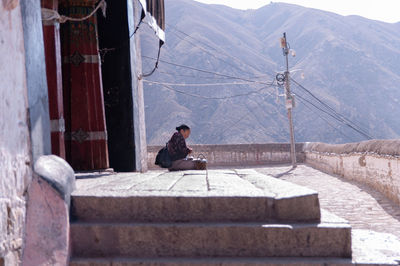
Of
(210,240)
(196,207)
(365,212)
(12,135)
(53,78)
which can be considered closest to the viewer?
(12,135)

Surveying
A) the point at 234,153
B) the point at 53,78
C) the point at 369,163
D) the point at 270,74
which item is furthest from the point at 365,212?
the point at 270,74

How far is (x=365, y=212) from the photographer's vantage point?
7238 millimetres

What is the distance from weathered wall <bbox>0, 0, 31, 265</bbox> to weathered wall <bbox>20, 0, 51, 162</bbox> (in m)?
0.08

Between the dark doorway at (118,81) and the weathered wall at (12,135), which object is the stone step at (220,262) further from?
the dark doorway at (118,81)

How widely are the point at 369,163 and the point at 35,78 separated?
28.6 ft

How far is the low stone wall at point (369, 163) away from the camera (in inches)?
310

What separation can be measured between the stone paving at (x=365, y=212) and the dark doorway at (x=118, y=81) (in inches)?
156

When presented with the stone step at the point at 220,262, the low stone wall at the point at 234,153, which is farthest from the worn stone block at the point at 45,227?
the low stone wall at the point at 234,153

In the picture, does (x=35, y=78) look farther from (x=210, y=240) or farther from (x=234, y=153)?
(x=234, y=153)

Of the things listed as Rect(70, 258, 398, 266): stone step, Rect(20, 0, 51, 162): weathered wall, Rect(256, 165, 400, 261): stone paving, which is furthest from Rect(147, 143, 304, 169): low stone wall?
Rect(70, 258, 398, 266): stone step

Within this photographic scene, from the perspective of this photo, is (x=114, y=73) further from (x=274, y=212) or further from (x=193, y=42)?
(x=193, y=42)

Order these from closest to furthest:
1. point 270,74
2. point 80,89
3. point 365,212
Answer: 1. point 80,89
2. point 365,212
3. point 270,74

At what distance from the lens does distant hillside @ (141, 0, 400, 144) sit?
5741cm

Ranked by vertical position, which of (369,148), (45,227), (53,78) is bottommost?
(369,148)
